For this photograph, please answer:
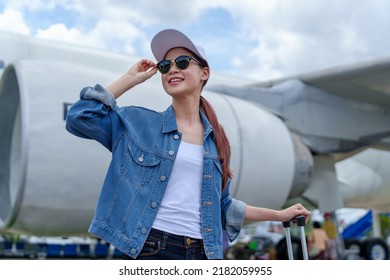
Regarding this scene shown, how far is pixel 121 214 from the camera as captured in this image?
1293 millimetres

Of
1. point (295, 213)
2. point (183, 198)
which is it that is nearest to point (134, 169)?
point (183, 198)

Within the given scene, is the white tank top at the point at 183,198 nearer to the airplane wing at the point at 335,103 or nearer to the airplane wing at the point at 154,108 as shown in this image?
the airplane wing at the point at 154,108

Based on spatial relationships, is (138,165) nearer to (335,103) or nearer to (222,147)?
(222,147)

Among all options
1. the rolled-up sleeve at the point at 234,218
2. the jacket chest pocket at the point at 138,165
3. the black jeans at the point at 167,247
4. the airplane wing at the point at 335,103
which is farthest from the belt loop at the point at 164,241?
the airplane wing at the point at 335,103

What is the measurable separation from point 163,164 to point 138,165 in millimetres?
56

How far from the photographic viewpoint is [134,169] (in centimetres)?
132

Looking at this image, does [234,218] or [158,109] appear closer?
[234,218]

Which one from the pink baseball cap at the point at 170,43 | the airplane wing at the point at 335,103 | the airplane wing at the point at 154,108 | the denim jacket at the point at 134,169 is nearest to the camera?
the denim jacket at the point at 134,169

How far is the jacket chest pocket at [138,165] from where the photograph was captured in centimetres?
132

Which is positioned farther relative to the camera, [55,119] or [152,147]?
[55,119]
